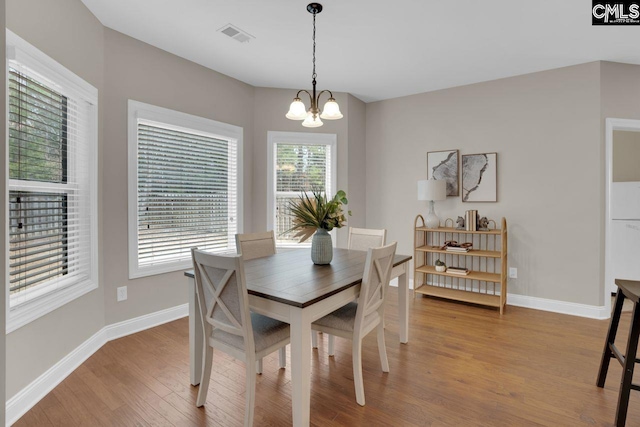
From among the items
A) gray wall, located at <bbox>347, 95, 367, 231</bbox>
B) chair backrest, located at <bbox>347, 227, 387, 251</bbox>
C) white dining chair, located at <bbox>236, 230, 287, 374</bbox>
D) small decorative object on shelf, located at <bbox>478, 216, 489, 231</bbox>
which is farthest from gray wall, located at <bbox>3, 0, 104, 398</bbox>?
small decorative object on shelf, located at <bbox>478, 216, 489, 231</bbox>

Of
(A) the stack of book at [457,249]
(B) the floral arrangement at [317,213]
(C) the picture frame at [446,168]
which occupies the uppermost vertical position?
(C) the picture frame at [446,168]

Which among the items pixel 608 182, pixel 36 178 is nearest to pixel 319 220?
pixel 36 178

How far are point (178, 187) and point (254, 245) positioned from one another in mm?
1250

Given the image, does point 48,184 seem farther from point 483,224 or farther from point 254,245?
point 483,224

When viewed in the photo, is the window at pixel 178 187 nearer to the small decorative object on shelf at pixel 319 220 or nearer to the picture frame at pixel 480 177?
the small decorative object on shelf at pixel 319 220

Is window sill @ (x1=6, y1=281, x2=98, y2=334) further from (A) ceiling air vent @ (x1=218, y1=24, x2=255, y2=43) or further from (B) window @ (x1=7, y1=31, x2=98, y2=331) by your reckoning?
(A) ceiling air vent @ (x1=218, y1=24, x2=255, y2=43)

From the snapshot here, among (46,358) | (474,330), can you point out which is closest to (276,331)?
(46,358)

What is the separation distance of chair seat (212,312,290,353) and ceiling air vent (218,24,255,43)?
2.43 meters

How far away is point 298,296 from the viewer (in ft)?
5.70

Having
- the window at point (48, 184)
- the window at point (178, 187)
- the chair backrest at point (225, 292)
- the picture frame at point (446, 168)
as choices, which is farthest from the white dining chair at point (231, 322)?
the picture frame at point (446, 168)

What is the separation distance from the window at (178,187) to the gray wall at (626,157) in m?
5.18

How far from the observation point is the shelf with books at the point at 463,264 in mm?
3686

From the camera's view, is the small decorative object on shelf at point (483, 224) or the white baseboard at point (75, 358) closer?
the white baseboard at point (75, 358)

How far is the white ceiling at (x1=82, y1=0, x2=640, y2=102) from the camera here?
2.53 metres
